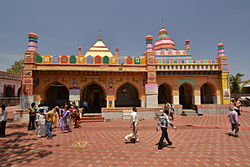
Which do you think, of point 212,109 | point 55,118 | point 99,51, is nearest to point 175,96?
point 212,109

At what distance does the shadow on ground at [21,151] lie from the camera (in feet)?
13.8

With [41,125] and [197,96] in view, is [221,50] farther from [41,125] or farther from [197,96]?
[41,125]

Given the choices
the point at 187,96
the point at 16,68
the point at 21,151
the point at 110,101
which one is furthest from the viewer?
the point at 16,68

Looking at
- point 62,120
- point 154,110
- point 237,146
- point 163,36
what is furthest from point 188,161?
point 163,36

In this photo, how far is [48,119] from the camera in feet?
22.1

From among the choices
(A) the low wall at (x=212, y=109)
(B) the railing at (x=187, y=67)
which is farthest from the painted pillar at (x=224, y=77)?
(A) the low wall at (x=212, y=109)

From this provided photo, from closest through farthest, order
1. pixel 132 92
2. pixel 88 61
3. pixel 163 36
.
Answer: pixel 88 61 < pixel 132 92 < pixel 163 36

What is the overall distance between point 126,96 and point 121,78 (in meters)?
4.06

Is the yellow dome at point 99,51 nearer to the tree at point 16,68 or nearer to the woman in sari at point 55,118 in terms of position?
the woman in sari at point 55,118

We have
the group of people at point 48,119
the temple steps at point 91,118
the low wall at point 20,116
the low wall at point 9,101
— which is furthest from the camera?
the low wall at point 9,101

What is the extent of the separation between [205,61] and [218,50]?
6.58 feet

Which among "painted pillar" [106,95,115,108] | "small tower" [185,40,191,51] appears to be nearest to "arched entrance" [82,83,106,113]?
"painted pillar" [106,95,115,108]

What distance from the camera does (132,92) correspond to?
16.9 meters

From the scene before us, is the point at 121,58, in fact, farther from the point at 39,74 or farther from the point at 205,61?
the point at 205,61
